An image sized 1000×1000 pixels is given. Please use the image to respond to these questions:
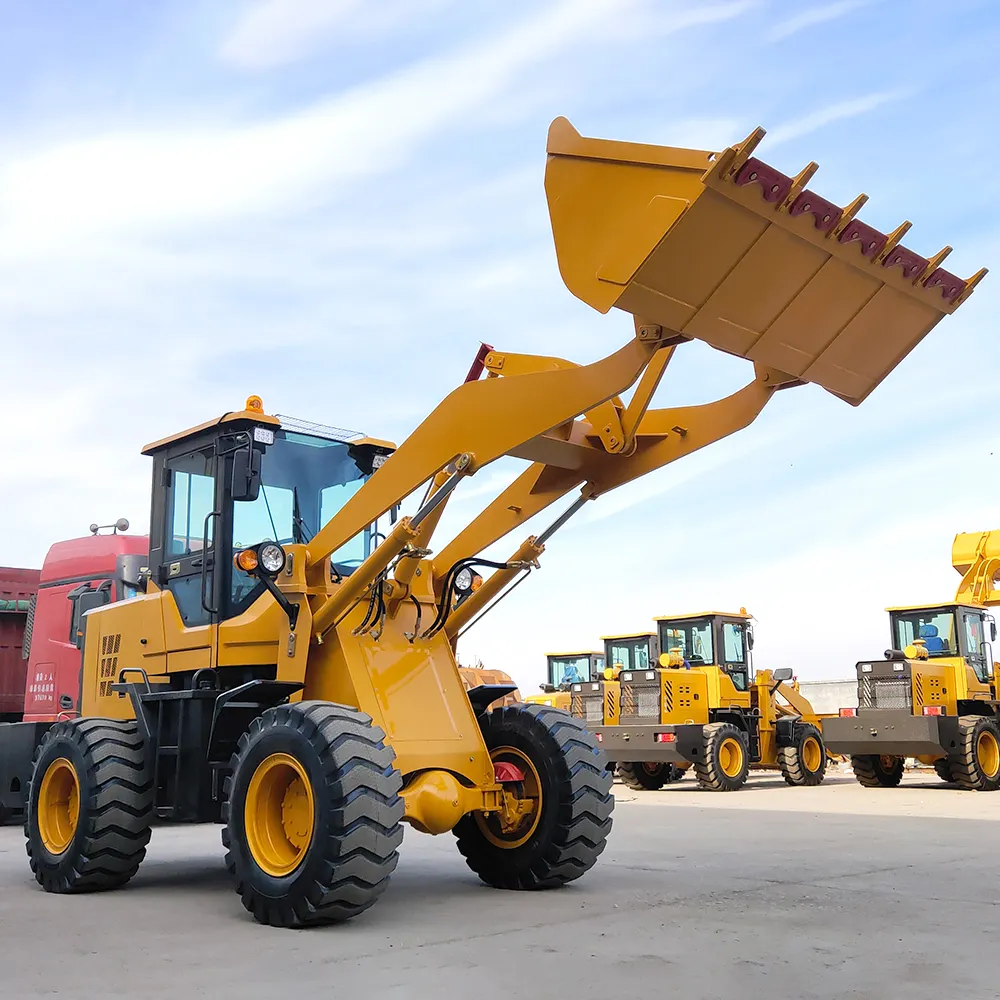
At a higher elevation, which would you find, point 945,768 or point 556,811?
point 556,811

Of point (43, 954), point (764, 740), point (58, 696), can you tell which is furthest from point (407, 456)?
point (764, 740)

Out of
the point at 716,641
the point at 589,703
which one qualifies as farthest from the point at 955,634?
the point at 589,703

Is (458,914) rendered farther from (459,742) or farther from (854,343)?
(854,343)

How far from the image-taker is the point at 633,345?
20.1 feet

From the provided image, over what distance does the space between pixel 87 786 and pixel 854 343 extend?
5401 mm

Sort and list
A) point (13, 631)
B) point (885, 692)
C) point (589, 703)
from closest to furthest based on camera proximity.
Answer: point (13, 631), point (885, 692), point (589, 703)

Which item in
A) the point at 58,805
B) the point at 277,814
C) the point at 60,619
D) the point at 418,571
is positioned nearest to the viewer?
the point at 277,814

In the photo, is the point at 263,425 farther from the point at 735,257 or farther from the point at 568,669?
the point at 568,669

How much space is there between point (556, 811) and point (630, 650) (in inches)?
630

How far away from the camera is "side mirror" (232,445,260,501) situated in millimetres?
7250

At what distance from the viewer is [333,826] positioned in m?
5.92

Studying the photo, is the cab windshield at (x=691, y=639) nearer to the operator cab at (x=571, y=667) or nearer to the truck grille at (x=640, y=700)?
the truck grille at (x=640, y=700)

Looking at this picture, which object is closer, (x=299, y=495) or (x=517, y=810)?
(x=517, y=810)

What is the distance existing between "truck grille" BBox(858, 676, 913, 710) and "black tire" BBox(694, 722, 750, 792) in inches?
85.1
